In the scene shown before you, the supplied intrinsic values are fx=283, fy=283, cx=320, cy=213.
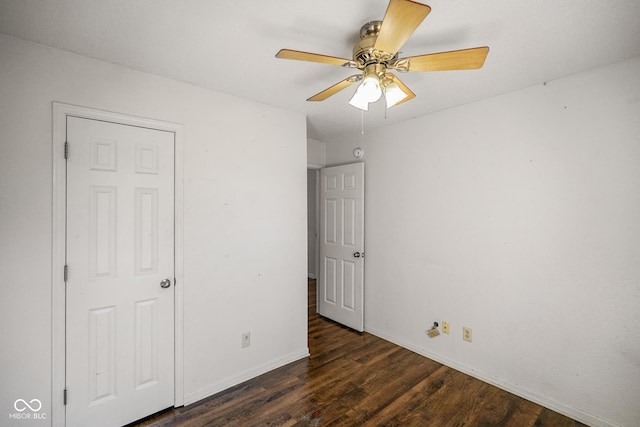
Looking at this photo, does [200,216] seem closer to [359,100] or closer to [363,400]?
[359,100]

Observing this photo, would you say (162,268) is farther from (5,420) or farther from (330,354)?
(330,354)

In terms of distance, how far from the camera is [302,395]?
88.4 inches

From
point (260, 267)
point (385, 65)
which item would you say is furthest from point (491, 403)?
point (385, 65)

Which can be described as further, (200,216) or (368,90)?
(200,216)

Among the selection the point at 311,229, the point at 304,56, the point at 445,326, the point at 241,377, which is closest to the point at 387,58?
the point at 304,56

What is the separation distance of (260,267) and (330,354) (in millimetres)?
1198

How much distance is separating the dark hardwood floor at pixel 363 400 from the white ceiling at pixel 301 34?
2.43m

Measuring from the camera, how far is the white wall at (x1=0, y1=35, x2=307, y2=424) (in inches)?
62.8

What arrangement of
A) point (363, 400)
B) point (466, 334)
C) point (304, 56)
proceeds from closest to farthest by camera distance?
point (304, 56)
point (363, 400)
point (466, 334)

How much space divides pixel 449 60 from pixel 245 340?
250 cm

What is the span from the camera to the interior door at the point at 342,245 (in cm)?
345

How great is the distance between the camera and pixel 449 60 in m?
1.34

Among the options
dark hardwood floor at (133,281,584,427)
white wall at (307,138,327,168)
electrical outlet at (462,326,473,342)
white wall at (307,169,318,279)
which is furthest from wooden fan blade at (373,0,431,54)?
white wall at (307,169,318,279)

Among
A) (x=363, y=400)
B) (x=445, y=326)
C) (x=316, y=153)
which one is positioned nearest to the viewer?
(x=363, y=400)
